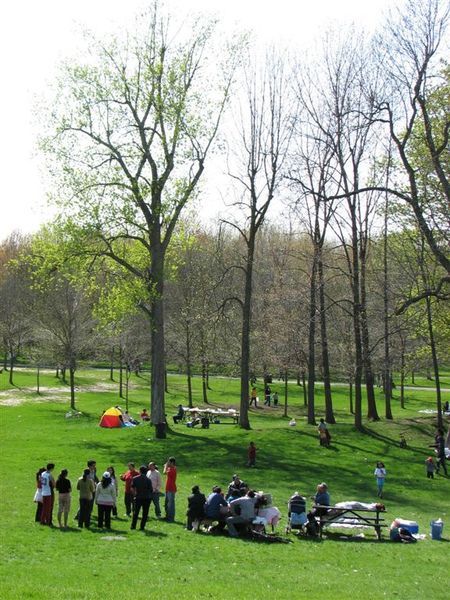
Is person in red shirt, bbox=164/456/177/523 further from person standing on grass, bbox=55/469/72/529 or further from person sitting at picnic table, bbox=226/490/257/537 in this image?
person standing on grass, bbox=55/469/72/529

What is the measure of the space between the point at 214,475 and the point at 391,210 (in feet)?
56.3

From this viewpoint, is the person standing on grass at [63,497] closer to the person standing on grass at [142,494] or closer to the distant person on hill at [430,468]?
the person standing on grass at [142,494]

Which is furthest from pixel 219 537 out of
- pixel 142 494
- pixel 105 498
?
pixel 105 498

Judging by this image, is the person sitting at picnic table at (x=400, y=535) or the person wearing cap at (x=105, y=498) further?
the person sitting at picnic table at (x=400, y=535)

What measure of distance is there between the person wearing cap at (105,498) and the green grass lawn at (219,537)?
0.47 metres

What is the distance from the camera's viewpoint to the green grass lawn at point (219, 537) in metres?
12.9

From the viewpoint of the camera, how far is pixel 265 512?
18656mm

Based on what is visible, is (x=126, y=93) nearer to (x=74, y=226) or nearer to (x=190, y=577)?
(x=74, y=226)

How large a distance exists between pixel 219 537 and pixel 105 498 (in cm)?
303

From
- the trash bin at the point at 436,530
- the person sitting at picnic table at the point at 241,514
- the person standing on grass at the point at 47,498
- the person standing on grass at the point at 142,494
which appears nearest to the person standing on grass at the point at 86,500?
the person standing on grass at the point at 47,498

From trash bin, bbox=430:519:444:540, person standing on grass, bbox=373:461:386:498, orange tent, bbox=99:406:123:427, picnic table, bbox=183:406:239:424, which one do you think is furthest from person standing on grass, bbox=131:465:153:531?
picnic table, bbox=183:406:239:424

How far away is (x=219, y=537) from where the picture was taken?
17641mm

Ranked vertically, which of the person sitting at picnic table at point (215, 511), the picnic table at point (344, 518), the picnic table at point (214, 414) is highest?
the picnic table at point (214, 414)

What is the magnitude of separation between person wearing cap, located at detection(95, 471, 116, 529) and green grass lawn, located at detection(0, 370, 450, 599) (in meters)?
0.47
